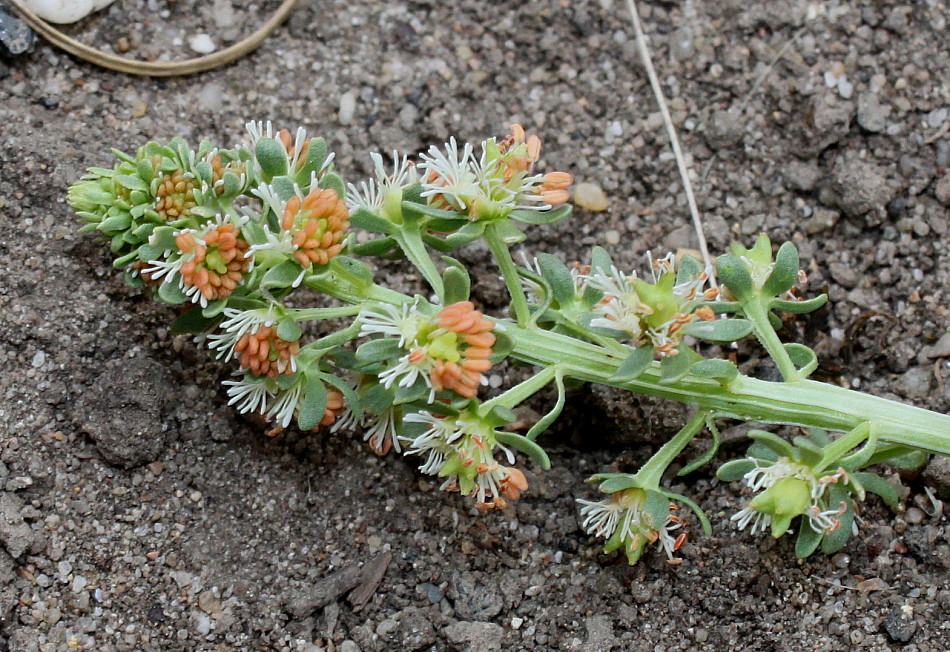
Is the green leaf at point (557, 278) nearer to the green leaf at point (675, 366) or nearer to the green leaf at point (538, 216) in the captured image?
the green leaf at point (538, 216)

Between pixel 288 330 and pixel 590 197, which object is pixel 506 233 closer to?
pixel 288 330

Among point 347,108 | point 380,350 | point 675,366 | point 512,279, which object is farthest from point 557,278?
point 347,108

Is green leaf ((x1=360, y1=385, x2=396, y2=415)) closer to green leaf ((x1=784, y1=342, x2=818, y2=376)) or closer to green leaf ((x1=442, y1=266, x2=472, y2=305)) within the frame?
green leaf ((x1=442, y1=266, x2=472, y2=305))

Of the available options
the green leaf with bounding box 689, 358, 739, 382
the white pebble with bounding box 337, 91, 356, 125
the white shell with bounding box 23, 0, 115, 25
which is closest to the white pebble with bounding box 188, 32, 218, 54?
the white shell with bounding box 23, 0, 115, 25

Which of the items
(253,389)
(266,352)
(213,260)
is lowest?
(253,389)

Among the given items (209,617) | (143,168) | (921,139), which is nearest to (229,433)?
(209,617)
